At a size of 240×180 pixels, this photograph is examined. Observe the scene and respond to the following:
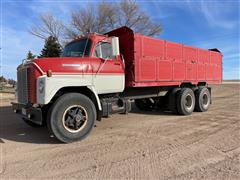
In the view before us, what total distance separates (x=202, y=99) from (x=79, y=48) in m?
6.26

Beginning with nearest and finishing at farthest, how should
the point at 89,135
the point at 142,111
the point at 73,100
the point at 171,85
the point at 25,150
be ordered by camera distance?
the point at 25,150
the point at 73,100
the point at 89,135
the point at 171,85
the point at 142,111

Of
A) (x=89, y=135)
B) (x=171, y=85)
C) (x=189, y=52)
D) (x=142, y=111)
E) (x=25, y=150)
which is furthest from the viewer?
(x=142, y=111)

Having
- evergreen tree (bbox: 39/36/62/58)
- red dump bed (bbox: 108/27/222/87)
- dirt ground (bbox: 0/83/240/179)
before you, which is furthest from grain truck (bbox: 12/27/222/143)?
evergreen tree (bbox: 39/36/62/58)

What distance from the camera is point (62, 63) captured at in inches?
238

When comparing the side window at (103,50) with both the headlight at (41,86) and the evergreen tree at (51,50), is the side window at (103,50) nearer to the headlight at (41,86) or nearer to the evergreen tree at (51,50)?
the headlight at (41,86)

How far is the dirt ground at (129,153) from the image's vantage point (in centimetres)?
400

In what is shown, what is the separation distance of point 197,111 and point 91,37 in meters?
6.21

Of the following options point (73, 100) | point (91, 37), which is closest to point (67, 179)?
point (73, 100)

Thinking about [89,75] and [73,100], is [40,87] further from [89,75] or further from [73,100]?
[89,75]

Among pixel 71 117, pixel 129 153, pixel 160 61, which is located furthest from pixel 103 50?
pixel 129 153

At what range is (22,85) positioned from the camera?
251 inches

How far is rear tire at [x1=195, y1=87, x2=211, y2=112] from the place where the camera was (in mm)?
10452

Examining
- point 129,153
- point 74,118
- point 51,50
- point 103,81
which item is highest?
point 51,50

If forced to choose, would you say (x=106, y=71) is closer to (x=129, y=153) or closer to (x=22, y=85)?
(x=22, y=85)
